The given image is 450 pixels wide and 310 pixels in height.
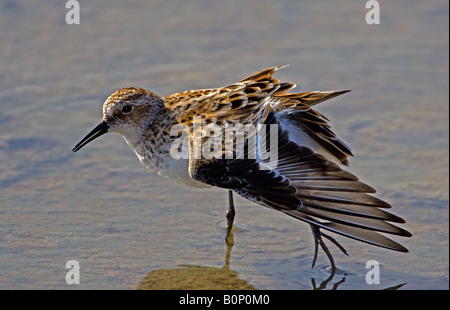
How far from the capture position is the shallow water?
8312 mm

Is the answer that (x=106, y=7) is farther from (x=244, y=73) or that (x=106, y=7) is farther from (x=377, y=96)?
(x=377, y=96)

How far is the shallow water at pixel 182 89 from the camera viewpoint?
8.31 metres

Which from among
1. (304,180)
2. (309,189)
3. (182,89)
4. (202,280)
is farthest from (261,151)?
(182,89)

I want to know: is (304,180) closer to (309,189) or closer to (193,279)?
(309,189)

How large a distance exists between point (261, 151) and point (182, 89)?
394cm

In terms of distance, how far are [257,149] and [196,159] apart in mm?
581

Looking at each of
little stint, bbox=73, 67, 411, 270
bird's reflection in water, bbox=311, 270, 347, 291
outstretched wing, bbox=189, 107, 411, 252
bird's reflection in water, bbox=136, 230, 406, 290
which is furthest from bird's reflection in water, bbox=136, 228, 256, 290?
outstretched wing, bbox=189, 107, 411, 252

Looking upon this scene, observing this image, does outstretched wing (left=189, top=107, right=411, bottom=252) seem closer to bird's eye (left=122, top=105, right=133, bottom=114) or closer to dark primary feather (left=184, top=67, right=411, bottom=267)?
dark primary feather (left=184, top=67, right=411, bottom=267)

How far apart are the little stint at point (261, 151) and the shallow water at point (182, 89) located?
A: 0.61m

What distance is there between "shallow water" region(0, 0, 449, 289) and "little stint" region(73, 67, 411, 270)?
0.61 m

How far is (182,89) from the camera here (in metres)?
11.6

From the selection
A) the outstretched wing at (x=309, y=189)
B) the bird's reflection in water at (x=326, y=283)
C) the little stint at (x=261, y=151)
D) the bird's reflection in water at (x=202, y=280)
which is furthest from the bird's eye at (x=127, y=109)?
the bird's reflection in water at (x=326, y=283)

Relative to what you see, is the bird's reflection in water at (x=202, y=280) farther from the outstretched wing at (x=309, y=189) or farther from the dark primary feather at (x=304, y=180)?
the outstretched wing at (x=309, y=189)

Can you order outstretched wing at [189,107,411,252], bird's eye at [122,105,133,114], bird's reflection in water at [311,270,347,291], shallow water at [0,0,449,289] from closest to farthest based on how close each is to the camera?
outstretched wing at [189,107,411,252], bird's reflection in water at [311,270,347,291], shallow water at [0,0,449,289], bird's eye at [122,105,133,114]
